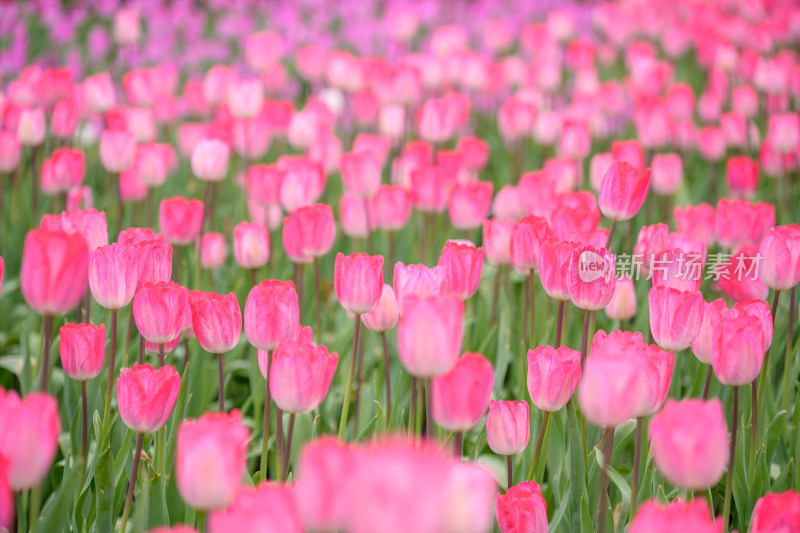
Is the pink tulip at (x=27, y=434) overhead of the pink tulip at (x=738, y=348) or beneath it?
beneath

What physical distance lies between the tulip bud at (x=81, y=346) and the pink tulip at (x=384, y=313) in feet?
1.79

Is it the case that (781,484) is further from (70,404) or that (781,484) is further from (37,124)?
(37,124)

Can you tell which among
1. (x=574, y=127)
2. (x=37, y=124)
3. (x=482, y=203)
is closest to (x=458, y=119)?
(x=574, y=127)

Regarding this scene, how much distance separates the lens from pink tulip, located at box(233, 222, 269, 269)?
6.95ft

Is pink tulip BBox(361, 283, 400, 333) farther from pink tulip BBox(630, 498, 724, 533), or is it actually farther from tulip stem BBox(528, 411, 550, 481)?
pink tulip BBox(630, 498, 724, 533)

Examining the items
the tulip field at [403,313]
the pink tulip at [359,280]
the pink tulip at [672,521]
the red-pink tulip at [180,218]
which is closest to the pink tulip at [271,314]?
the tulip field at [403,313]

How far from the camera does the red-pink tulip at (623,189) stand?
1812mm

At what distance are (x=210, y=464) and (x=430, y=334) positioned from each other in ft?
1.14

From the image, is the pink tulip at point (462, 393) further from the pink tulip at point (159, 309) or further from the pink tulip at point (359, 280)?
the pink tulip at point (159, 309)

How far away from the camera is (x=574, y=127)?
3123mm

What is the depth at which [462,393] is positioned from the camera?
115cm

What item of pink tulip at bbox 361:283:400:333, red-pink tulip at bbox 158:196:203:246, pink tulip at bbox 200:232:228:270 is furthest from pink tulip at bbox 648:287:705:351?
pink tulip at bbox 200:232:228:270

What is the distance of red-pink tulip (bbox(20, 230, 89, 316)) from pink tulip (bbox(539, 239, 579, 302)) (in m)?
0.91

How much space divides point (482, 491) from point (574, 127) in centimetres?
254
